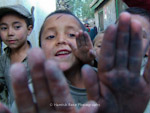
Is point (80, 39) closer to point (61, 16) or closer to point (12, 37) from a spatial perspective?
point (61, 16)

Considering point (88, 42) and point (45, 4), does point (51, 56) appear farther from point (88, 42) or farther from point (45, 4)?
point (45, 4)

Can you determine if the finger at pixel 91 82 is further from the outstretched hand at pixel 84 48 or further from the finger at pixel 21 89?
the outstretched hand at pixel 84 48

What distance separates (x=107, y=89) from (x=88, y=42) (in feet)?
1.41

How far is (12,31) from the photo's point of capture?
191 cm

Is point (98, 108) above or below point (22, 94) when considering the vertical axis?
below

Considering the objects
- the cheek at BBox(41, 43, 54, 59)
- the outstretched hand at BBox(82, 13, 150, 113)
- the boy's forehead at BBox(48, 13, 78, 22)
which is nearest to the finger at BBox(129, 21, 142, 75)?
the outstretched hand at BBox(82, 13, 150, 113)

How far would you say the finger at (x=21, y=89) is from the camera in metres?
0.58

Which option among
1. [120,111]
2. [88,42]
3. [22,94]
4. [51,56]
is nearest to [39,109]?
[22,94]

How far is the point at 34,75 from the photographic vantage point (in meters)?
0.59

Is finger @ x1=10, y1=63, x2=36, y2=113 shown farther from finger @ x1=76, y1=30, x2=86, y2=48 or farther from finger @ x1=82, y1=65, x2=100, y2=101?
finger @ x1=76, y1=30, x2=86, y2=48

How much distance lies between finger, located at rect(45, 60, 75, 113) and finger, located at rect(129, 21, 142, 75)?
28 centimetres

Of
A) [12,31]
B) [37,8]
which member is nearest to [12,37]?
[12,31]

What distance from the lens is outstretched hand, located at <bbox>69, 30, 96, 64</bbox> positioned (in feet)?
3.58

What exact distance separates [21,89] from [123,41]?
41cm
